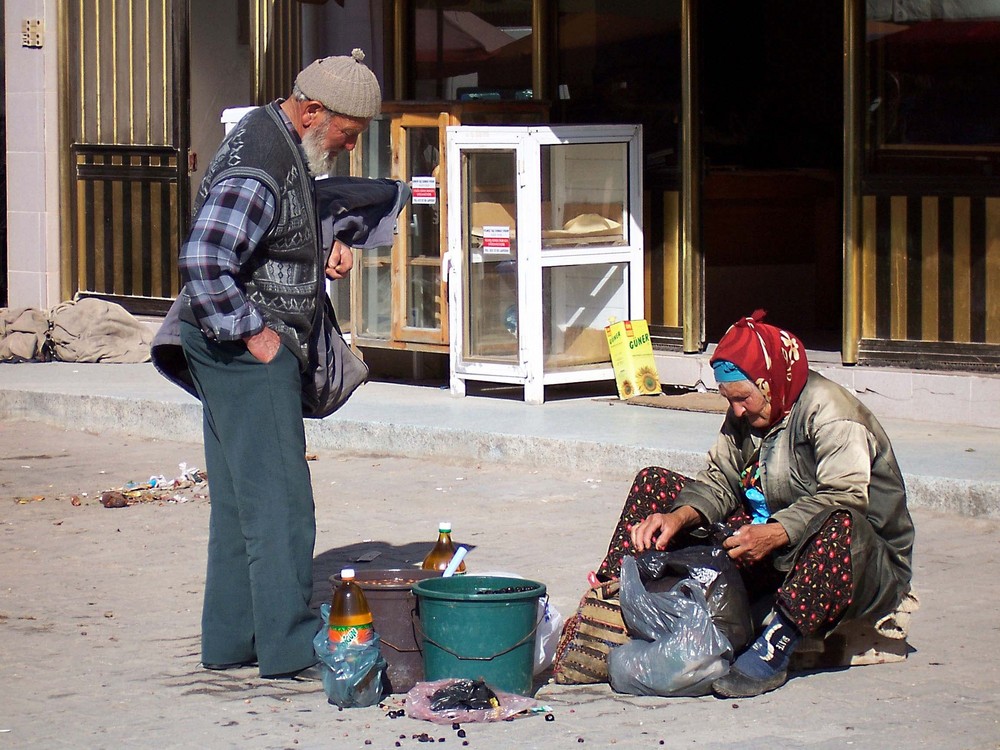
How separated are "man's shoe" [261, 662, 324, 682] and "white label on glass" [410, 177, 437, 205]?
544cm

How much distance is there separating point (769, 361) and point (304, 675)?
1.76m

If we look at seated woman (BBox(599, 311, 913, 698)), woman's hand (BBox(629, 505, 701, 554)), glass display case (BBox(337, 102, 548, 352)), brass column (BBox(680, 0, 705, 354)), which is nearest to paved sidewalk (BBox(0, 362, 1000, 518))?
glass display case (BBox(337, 102, 548, 352))

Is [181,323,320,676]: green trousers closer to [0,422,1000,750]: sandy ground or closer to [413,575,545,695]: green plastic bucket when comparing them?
[0,422,1000,750]: sandy ground

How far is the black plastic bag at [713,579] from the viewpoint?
4.72 m

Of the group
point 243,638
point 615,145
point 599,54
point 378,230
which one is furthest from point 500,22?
point 243,638

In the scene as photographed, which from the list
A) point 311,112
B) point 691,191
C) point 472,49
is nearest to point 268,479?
point 311,112

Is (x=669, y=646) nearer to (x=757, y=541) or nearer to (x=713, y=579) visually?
(x=713, y=579)

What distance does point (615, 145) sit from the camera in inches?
384

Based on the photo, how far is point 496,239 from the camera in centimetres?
959

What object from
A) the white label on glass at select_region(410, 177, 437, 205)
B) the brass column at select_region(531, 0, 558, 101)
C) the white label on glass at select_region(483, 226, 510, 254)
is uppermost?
the brass column at select_region(531, 0, 558, 101)

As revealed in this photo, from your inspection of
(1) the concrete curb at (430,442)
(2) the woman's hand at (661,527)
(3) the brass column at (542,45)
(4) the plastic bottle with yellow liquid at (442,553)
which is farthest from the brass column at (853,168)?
(4) the plastic bottle with yellow liquid at (442,553)

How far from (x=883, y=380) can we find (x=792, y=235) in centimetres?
357

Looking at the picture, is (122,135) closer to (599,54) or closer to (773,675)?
(599,54)

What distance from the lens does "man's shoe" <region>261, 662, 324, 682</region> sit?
16.2ft
